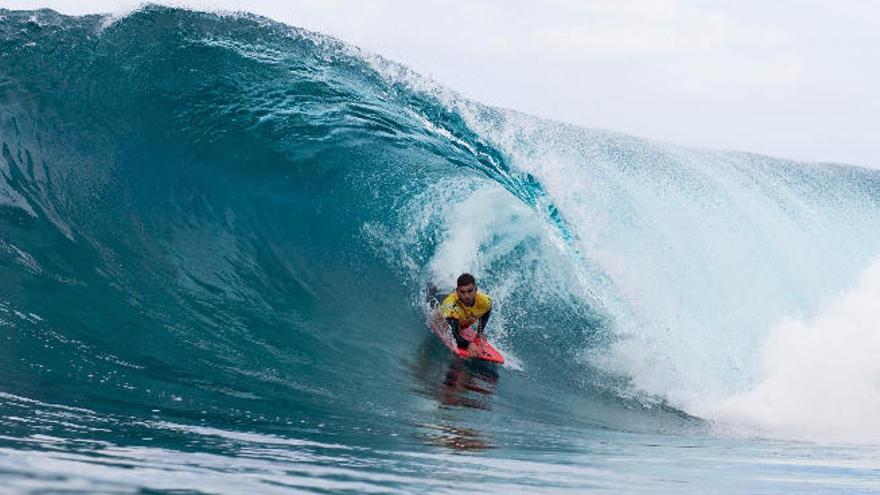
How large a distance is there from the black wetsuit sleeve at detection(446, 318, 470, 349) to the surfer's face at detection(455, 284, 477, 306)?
0.20 m

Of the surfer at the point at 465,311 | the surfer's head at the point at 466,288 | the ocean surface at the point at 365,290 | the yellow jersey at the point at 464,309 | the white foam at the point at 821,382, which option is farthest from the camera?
the yellow jersey at the point at 464,309

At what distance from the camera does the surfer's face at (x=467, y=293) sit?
8.42m

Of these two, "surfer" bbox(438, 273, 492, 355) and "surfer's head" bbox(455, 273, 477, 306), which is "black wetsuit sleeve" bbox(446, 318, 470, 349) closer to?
"surfer" bbox(438, 273, 492, 355)

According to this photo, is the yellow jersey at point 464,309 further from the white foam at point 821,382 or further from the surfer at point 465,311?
the white foam at point 821,382

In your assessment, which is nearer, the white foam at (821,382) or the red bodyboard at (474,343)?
the white foam at (821,382)

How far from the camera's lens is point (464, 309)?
8.71 metres

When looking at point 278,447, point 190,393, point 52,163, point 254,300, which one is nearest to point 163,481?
point 278,447

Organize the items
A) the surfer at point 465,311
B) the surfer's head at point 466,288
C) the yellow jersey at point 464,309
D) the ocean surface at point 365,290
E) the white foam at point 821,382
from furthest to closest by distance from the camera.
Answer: the yellow jersey at point 464,309
the surfer at point 465,311
the surfer's head at point 466,288
the white foam at point 821,382
the ocean surface at point 365,290

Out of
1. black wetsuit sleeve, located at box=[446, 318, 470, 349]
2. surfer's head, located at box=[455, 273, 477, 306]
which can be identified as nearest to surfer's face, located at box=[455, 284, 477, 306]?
surfer's head, located at box=[455, 273, 477, 306]

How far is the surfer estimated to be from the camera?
8555 millimetres

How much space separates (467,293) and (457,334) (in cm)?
40

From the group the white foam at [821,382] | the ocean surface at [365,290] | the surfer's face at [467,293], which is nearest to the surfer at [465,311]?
the surfer's face at [467,293]

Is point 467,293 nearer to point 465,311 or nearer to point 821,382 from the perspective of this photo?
point 465,311

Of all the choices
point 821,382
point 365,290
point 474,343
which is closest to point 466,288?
point 474,343
